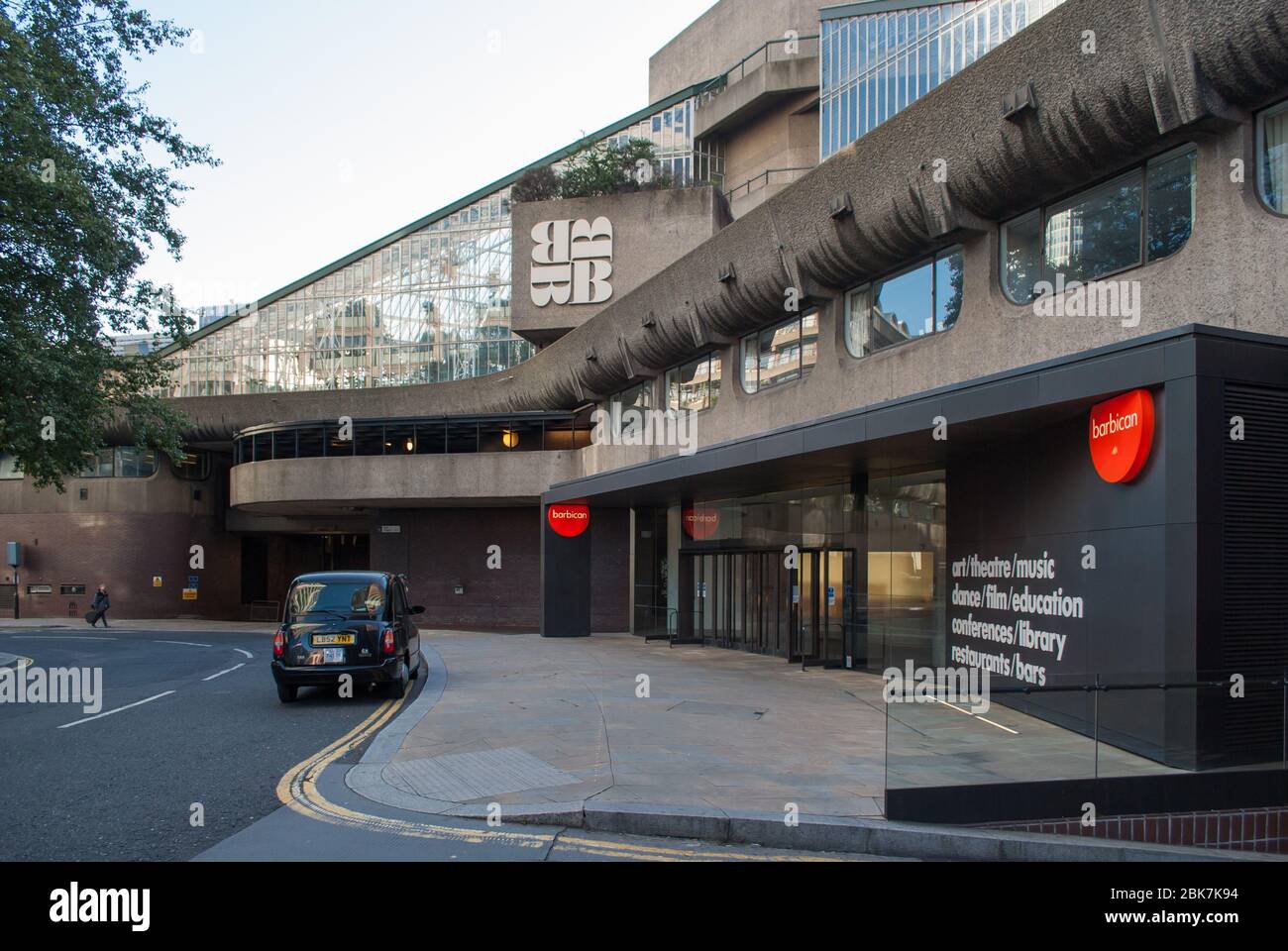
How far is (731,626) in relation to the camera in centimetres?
2417

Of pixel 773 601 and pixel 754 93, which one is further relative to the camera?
pixel 754 93

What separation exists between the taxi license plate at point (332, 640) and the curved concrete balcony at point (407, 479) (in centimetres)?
1853

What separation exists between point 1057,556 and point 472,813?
7282mm

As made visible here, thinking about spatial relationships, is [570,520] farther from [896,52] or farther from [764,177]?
[764,177]

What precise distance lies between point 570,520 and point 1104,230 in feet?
56.9

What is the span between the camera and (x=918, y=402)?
1277cm

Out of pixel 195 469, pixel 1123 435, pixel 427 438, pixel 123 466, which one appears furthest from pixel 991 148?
pixel 123 466

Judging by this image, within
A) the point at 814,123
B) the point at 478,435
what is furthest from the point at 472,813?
the point at 814,123

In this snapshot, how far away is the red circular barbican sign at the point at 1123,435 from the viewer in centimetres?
956

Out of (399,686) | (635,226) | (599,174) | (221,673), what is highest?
(599,174)

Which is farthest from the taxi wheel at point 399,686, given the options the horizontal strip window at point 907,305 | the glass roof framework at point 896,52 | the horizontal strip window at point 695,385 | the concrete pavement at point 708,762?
the glass roof framework at point 896,52

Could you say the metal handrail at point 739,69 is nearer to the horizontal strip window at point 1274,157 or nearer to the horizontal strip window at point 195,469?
the horizontal strip window at point 195,469

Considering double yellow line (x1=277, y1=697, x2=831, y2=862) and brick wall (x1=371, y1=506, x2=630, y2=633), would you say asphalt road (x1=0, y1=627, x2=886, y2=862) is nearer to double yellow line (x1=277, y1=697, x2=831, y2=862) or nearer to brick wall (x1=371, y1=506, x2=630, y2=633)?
double yellow line (x1=277, y1=697, x2=831, y2=862)

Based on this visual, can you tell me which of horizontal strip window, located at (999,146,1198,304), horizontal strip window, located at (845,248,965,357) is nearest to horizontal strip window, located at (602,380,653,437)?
horizontal strip window, located at (845,248,965,357)
